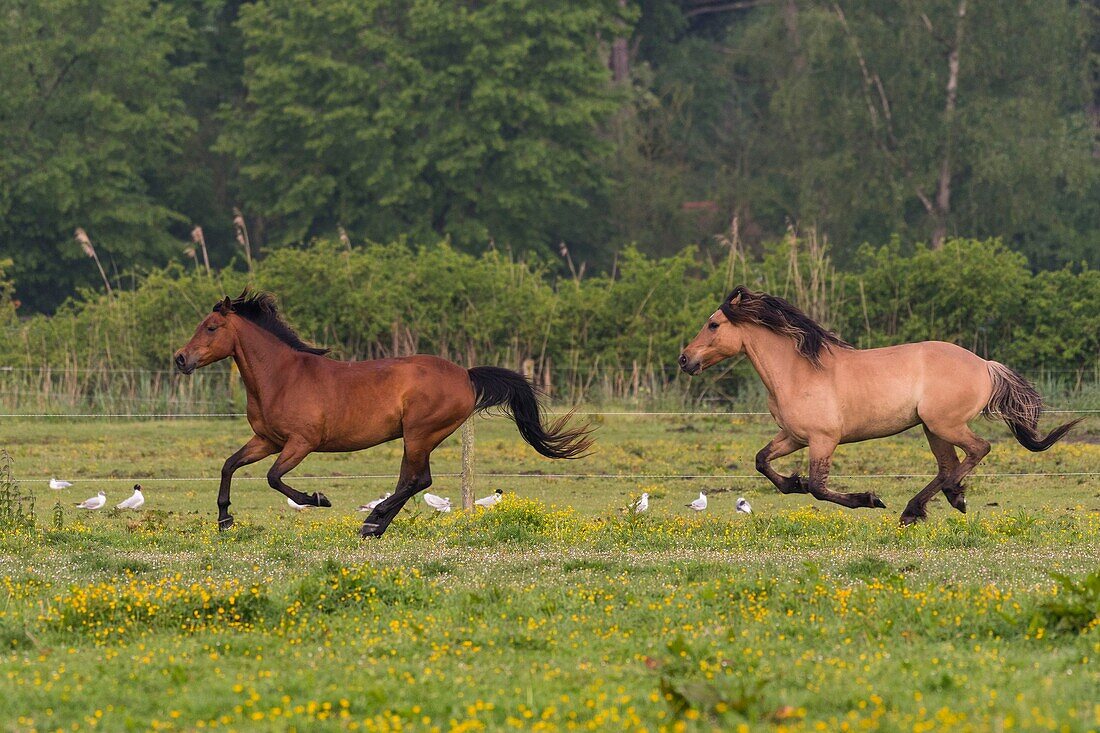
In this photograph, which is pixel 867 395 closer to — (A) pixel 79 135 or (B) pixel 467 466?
(B) pixel 467 466

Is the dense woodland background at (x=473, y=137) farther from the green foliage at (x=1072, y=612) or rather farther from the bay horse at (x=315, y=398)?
the green foliage at (x=1072, y=612)

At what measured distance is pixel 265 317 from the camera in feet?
49.5

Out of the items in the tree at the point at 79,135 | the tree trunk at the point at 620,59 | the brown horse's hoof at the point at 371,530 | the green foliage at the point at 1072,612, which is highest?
the tree trunk at the point at 620,59

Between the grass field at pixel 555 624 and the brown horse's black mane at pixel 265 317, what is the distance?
5.38ft

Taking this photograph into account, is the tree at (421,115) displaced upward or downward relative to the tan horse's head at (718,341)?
upward

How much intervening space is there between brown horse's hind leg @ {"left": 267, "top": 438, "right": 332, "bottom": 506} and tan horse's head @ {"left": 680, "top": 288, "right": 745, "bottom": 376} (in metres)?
3.39

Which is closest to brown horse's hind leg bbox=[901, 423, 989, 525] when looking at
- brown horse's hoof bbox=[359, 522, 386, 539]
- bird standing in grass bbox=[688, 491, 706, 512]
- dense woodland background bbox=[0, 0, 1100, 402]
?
bird standing in grass bbox=[688, 491, 706, 512]

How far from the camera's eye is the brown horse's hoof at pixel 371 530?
14.1 m

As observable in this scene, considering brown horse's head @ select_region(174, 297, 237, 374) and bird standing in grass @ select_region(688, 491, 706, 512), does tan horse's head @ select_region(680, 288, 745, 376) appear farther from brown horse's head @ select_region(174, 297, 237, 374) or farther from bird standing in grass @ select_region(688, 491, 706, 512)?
brown horse's head @ select_region(174, 297, 237, 374)

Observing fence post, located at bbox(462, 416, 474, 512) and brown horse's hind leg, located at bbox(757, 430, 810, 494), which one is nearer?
brown horse's hind leg, located at bbox(757, 430, 810, 494)

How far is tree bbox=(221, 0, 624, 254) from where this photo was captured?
47438 millimetres

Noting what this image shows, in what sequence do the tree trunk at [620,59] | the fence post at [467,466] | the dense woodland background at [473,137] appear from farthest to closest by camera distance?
1. the tree trunk at [620,59]
2. the dense woodland background at [473,137]
3. the fence post at [467,466]

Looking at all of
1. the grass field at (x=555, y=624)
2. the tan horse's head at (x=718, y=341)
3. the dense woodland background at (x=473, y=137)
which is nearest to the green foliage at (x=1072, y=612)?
the grass field at (x=555, y=624)

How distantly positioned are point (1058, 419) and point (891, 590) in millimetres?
15599
